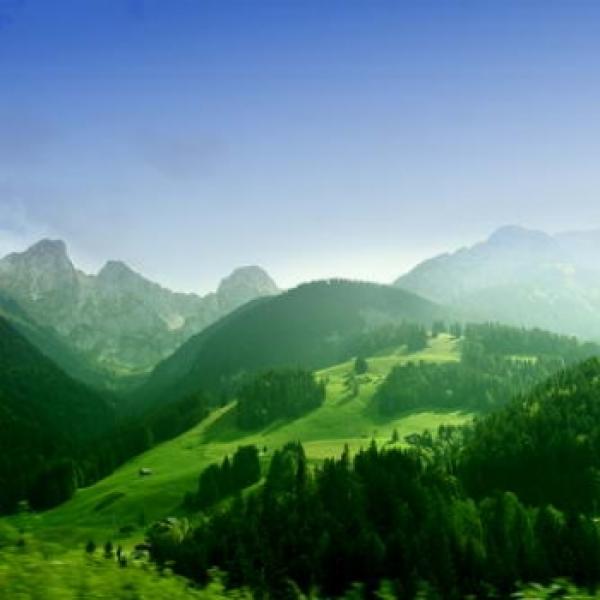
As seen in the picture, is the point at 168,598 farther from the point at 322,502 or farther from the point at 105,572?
the point at 322,502

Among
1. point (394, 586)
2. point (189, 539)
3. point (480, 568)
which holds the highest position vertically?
point (394, 586)

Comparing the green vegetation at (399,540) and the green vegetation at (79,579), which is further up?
the green vegetation at (79,579)

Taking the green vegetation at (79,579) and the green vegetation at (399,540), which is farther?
the green vegetation at (399,540)

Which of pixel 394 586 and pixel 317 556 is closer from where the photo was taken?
pixel 394 586

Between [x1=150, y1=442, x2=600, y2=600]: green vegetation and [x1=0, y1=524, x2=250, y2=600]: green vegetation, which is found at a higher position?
[x1=0, y1=524, x2=250, y2=600]: green vegetation

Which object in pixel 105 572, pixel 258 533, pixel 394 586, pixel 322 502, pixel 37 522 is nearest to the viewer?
pixel 105 572

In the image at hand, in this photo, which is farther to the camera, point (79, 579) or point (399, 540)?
point (399, 540)

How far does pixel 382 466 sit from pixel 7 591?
189 metres

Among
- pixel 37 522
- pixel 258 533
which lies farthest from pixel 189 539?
pixel 37 522

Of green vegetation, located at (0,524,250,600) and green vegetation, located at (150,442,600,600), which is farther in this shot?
green vegetation, located at (150,442,600,600)

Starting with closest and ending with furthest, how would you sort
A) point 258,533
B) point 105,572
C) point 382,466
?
point 105,572, point 258,533, point 382,466

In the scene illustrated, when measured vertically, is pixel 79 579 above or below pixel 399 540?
above

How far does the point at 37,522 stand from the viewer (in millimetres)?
22984

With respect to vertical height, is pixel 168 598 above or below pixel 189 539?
above
